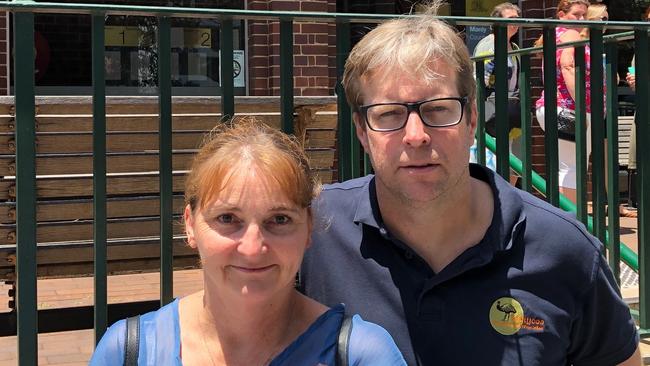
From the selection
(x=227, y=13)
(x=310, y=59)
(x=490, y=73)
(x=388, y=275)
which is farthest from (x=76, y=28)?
(x=388, y=275)

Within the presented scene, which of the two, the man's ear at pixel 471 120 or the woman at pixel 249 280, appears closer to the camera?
the woman at pixel 249 280

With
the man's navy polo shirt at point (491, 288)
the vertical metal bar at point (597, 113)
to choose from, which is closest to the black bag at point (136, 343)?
the man's navy polo shirt at point (491, 288)

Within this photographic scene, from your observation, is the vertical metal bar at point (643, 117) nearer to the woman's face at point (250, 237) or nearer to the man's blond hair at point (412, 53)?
the man's blond hair at point (412, 53)

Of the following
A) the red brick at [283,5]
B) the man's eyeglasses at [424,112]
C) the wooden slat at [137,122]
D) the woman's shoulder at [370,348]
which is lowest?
the woman's shoulder at [370,348]

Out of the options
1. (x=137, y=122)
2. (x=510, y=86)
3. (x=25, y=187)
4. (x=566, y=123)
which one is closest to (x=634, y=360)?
(x=25, y=187)

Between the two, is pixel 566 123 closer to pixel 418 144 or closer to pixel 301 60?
pixel 301 60

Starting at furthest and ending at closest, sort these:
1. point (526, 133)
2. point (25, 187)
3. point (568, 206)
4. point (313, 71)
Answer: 1. point (313, 71)
2. point (568, 206)
3. point (526, 133)
4. point (25, 187)

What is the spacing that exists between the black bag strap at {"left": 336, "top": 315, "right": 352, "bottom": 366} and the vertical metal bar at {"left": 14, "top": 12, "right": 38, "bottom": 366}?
972mm

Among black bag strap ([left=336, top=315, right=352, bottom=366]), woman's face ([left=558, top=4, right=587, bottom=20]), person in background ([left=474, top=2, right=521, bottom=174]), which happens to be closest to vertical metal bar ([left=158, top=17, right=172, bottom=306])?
black bag strap ([left=336, top=315, right=352, bottom=366])

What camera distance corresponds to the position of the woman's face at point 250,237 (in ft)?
5.64

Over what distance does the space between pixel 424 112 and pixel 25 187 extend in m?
1.08

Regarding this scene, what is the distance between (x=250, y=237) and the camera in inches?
67.2

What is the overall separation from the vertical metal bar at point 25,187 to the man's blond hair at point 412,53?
865 millimetres

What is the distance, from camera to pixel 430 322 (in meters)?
1.97
